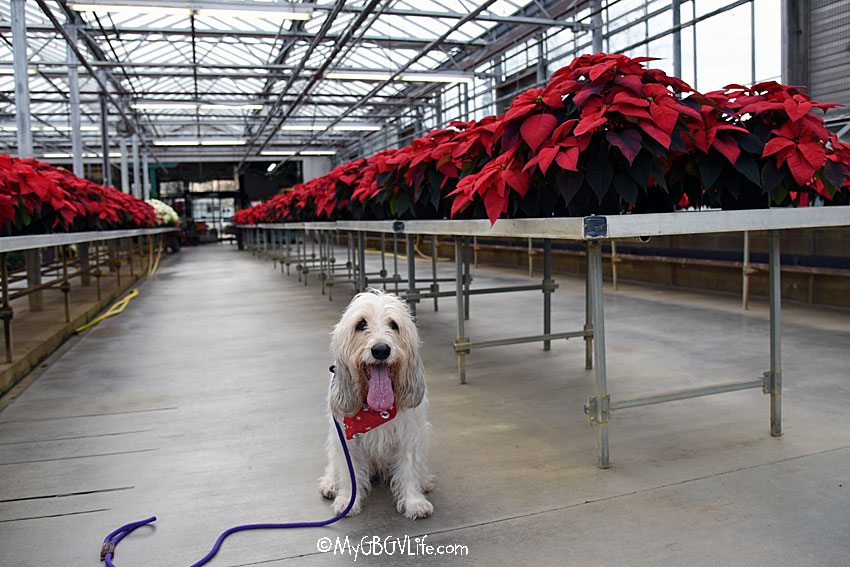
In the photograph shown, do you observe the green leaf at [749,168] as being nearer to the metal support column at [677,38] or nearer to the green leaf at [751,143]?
the green leaf at [751,143]

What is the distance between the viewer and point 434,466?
89.8 inches

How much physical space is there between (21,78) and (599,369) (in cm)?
687

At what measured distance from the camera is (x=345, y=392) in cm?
183

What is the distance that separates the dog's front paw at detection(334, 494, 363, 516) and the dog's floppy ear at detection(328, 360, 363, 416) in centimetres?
28

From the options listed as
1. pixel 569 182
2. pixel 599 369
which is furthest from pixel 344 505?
pixel 569 182

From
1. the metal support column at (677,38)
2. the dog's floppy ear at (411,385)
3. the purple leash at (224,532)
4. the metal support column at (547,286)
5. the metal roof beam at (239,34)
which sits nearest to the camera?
A: the purple leash at (224,532)

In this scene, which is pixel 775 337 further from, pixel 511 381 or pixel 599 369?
pixel 511 381

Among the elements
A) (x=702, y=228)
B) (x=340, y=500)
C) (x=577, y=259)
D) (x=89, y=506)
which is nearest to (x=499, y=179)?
(x=702, y=228)

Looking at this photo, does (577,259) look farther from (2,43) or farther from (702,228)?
(2,43)

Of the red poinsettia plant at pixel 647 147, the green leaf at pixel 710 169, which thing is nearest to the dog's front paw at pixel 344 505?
the red poinsettia plant at pixel 647 147

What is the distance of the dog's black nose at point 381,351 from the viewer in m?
1.71

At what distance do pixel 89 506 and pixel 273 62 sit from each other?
47.1ft

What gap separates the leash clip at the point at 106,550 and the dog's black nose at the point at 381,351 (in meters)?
0.88

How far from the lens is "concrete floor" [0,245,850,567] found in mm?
1742
